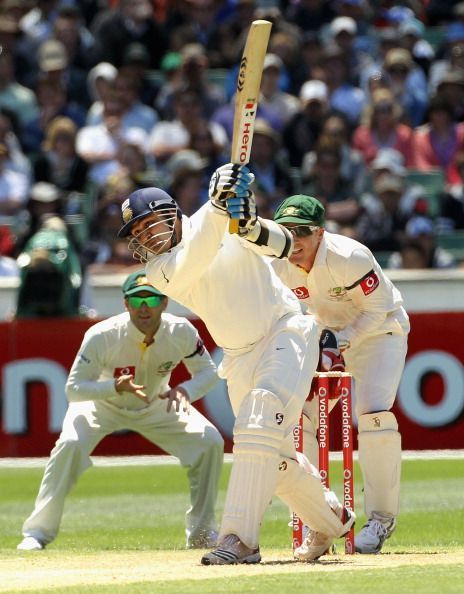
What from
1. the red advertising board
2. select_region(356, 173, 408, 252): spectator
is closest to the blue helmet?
the red advertising board

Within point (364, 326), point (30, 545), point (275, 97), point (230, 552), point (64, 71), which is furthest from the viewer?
point (64, 71)

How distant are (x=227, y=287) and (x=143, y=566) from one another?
1.45 m

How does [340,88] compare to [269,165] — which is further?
[340,88]

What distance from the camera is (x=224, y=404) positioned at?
1377 centimetres

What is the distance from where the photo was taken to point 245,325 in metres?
7.05

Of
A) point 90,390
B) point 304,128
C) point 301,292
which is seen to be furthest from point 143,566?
point 304,128

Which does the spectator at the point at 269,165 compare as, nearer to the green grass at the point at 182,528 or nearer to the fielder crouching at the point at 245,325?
the green grass at the point at 182,528

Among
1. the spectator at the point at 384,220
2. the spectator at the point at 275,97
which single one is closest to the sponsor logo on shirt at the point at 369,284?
the spectator at the point at 384,220

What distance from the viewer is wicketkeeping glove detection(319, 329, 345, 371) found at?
7.95 metres

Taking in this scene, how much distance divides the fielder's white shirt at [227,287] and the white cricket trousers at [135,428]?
228 centimetres

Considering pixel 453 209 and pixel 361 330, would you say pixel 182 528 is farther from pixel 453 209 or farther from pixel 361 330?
pixel 453 209

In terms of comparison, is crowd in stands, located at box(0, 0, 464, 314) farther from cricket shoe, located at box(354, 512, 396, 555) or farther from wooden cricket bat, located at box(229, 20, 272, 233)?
wooden cricket bat, located at box(229, 20, 272, 233)

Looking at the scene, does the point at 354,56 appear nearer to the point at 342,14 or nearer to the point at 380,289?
the point at 342,14

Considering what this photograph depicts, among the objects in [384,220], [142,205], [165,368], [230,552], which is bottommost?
[230,552]
